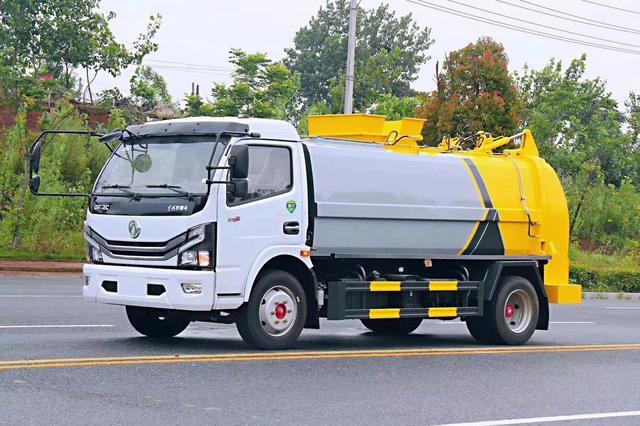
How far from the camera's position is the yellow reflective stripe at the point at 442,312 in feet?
44.1

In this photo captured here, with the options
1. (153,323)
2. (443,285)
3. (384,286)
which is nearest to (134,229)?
(153,323)

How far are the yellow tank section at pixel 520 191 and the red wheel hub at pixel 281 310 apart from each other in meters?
2.89

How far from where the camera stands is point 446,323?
1783 cm

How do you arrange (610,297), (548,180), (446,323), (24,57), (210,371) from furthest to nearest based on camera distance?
(24,57) < (610,297) < (446,323) < (548,180) < (210,371)

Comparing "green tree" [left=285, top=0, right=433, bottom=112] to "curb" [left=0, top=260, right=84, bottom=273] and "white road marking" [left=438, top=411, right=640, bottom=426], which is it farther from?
"white road marking" [left=438, top=411, right=640, bottom=426]

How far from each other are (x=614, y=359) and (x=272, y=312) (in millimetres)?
4490

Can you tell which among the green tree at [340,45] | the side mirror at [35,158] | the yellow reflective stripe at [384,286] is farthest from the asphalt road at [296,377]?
the green tree at [340,45]

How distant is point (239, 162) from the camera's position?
443 inches

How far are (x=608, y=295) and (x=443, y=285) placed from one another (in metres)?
16.8

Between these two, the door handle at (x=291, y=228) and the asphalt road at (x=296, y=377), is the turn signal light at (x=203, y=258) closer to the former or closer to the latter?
the asphalt road at (x=296, y=377)

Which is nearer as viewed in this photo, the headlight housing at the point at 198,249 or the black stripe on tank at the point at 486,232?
the headlight housing at the point at 198,249

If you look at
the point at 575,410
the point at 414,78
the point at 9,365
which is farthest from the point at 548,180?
the point at 414,78

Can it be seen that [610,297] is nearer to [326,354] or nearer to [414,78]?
[326,354]

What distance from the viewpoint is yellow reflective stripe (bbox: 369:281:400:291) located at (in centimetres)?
1277
